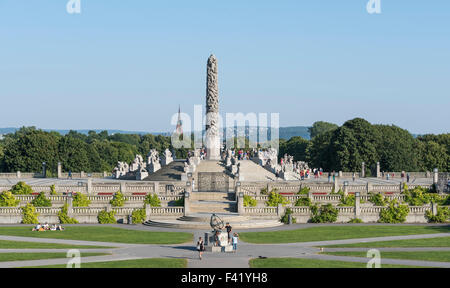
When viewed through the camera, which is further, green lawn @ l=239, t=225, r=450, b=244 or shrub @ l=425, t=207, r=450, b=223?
shrub @ l=425, t=207, r=450, b=223

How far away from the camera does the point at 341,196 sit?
201ft

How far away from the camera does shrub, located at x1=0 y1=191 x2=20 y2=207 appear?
195 ft

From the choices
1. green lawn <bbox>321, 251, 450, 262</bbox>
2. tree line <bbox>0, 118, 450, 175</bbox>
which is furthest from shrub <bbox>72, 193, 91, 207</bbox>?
tree line <bbox>0, 118, 450, 175</bbox>

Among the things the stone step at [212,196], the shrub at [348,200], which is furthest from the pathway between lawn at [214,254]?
the stone step at [212,196]

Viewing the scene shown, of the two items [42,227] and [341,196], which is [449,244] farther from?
[42,227]

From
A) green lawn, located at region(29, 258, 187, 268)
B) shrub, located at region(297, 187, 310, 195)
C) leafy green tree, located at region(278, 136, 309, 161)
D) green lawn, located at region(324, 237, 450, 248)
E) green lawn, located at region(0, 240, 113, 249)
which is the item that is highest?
leafy green tree, located at region(278, 136, 309, 161)

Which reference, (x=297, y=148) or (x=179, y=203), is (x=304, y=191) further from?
(x=297, y=148)

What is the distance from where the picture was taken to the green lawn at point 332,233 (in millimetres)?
45128

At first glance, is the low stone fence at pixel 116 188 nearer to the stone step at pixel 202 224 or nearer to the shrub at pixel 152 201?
the shrub at pixel 152 201

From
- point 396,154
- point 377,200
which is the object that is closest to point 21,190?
point 377,200

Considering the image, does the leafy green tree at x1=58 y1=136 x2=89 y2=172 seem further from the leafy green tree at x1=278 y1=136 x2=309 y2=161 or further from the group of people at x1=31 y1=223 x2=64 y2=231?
the group of people at x1=31 y1=223 x2=64 y2=231

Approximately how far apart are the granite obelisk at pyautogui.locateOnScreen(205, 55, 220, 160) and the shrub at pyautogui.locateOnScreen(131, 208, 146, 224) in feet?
135

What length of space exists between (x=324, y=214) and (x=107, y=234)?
1809cm

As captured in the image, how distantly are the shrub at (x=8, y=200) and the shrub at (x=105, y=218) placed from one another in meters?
8.96
